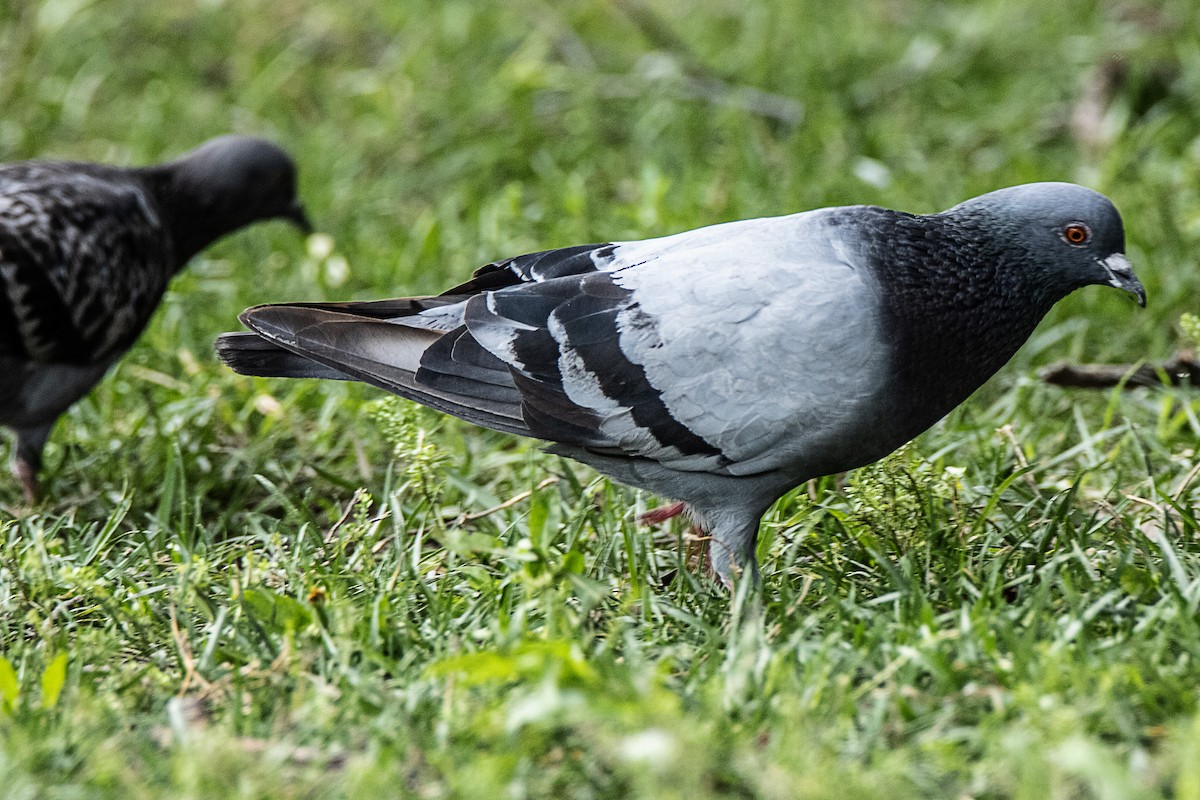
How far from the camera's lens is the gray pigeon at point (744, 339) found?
3.29 metres

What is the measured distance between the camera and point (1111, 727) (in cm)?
274

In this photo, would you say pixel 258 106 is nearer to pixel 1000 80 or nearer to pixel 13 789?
pixel 1000 80

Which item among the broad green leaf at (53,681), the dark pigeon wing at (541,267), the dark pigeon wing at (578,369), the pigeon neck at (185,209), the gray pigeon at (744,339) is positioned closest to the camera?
the broad green leaf at (53,681)

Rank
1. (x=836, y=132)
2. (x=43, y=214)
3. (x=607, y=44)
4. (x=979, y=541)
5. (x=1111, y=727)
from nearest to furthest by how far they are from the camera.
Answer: (x=1111, y=727), (x=979, y=541), (x=43, y=214), (x=836, y=132), (x=607, y=44)

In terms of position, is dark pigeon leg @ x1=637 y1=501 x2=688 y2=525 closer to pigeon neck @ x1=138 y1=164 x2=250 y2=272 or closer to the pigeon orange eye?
the pigeon orange eye

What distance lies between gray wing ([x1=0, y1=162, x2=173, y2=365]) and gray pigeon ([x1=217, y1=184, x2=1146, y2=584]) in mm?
1232

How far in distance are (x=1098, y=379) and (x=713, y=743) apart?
267 cm

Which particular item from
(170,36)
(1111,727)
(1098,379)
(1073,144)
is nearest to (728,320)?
(1111,727)

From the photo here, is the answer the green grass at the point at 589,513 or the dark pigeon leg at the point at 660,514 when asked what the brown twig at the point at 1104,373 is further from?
the dark pigeon leg at the point at 660,514

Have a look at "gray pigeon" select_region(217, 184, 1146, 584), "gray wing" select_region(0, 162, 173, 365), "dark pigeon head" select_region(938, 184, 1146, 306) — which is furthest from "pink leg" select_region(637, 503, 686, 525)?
"gray wing" select_region(0, 162, 173, 365)

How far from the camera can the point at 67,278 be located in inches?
181

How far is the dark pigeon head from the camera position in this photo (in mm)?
3471

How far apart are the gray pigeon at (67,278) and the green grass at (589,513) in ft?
0.79

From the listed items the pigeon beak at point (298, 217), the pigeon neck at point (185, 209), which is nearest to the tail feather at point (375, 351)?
the pigeon neck at point (185, 209)
